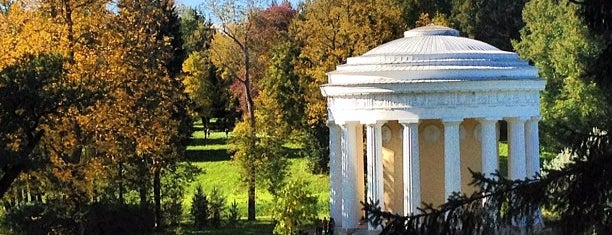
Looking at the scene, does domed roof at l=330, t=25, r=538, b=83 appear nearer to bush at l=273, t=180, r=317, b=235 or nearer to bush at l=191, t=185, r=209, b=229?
bush at l=273, t=180, r=317, b=235

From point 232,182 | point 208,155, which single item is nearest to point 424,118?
point 232,182

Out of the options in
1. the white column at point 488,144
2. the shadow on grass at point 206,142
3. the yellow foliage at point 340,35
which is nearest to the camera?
the white column at point 488,144

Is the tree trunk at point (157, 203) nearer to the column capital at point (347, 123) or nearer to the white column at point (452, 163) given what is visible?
the column capital at point (347, 123)

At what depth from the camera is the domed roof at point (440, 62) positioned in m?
30.0

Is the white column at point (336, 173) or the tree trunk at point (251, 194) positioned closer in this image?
the white column at point (336, 173)

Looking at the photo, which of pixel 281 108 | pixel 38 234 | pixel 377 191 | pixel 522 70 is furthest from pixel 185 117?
pixel 522 70

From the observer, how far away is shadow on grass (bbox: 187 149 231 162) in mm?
56850

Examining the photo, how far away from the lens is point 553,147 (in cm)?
4625

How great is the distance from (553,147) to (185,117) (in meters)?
16.4

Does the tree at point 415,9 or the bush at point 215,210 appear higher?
the tree at point 415,9

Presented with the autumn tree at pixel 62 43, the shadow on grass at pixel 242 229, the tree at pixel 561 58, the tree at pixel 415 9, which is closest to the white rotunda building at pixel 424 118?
the shadow on grass at pixel 242 229

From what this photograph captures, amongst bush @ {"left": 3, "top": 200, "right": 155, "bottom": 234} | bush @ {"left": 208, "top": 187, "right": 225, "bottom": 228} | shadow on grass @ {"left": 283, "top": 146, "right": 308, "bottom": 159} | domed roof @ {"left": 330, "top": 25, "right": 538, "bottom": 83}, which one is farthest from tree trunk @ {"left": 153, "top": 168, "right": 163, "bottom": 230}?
shadow on grass @ {"left": 283, "top": 146, "right": 308, "bottom": 159}

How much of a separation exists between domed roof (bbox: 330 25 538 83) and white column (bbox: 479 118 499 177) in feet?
5.19

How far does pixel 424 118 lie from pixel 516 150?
11.5ft
